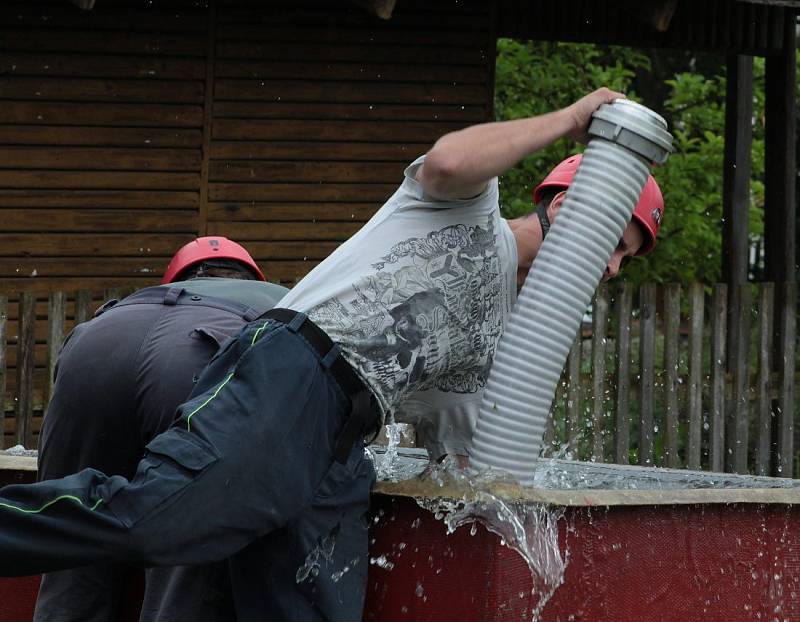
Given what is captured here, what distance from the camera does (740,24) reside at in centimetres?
843

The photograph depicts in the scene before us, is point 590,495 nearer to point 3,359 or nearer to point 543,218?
point 543,218

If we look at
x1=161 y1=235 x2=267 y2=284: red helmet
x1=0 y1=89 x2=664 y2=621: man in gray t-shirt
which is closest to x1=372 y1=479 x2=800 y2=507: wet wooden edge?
x1=0 y1=89 x2=664 y2=621: man in gray t-shirt

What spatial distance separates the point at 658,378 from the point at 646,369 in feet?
1.31

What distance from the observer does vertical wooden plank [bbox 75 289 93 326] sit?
6.90m

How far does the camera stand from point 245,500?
255 centimetres

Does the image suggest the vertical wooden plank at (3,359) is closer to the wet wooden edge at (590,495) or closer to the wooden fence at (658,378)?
the wooden fence at (658,378)

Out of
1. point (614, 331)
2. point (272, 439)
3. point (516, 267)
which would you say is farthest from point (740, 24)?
point (272, 439)

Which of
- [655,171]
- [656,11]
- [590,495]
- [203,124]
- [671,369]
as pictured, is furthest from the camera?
[655,171]

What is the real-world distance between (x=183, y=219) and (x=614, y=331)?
2704 mm

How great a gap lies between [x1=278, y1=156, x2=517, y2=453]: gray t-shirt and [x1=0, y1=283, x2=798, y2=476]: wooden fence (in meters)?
4.27

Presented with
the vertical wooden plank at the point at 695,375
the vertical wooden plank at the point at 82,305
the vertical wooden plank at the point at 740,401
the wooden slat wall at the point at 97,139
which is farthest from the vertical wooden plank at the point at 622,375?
the vertical wooden plank at the point at 82,305

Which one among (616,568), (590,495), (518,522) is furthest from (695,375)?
(518,522)

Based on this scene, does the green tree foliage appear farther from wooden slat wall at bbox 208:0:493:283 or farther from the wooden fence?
the wooden fence

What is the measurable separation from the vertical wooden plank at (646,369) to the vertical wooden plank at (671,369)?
0.08 m
